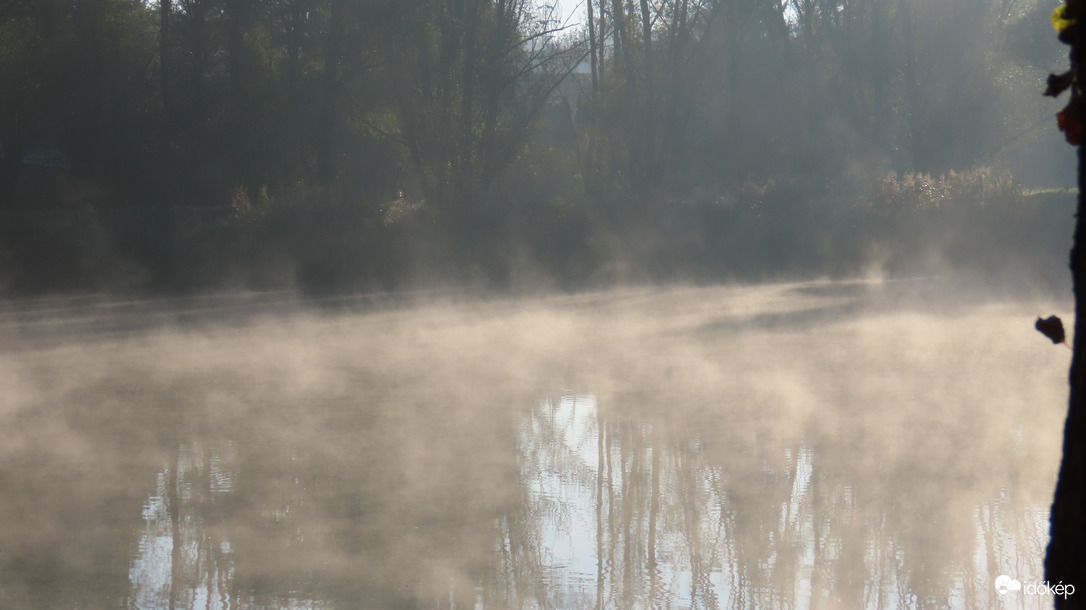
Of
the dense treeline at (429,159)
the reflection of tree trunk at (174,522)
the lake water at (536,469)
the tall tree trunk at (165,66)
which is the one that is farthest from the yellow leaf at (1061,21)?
the tall tree trunk at (165,66)

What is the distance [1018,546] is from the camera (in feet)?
14.7

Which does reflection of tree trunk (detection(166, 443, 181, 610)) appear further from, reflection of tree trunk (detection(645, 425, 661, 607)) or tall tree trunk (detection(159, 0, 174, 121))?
tall tree trunk (detection(159, 0, 174, 121))

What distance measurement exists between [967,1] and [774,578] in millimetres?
26382

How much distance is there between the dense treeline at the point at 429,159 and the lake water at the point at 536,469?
7.67m

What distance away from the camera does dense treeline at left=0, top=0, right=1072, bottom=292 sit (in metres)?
18.5

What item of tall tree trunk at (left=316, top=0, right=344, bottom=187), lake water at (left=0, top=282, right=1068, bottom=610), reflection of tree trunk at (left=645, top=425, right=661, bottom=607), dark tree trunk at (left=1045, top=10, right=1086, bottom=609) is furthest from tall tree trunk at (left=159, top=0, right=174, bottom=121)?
dark tree trunk at (left=1045, top=10, right=1086, bottom=609)

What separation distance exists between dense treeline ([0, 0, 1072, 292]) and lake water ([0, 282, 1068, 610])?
767 cm

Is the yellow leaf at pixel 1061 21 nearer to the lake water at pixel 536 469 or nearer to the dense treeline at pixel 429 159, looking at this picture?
the lake water at pixel 536 469

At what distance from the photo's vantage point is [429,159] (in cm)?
2061

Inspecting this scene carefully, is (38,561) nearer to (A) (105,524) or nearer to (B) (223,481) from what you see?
(A) (105,524)

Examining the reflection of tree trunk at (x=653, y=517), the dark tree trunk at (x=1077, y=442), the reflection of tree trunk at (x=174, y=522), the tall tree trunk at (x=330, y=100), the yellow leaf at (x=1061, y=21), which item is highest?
the tall tree trunk at (x=330, y=100)

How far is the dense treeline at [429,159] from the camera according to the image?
18.5m

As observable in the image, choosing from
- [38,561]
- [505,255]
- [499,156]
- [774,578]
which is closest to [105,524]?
[38,561]

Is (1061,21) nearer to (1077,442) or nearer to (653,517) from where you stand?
(1077,442)
